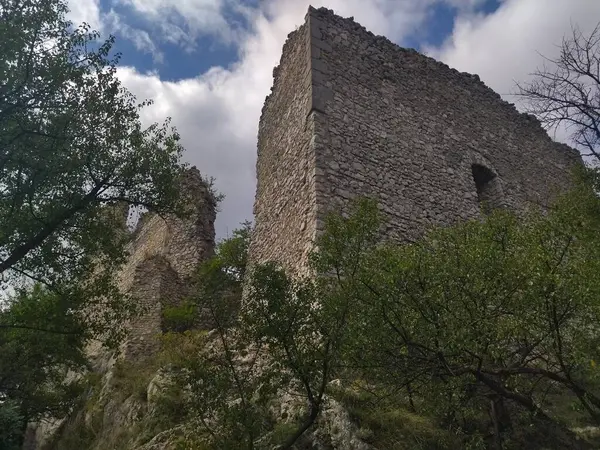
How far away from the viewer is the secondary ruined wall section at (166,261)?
42.7ft

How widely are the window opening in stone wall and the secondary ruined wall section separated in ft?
22.6

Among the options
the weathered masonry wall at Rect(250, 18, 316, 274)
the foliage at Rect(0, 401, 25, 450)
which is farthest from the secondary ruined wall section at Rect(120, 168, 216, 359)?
the foliage at Rect(0, 401, 25, 450)

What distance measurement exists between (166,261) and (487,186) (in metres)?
8.91

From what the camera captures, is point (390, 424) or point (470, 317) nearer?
point (470, 317)

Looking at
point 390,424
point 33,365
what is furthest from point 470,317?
point 33,365

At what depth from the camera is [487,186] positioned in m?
13.0

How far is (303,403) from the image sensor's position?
6.73m

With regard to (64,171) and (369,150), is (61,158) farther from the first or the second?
(369,150)

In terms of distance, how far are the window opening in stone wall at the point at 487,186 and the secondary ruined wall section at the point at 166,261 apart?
271 inches

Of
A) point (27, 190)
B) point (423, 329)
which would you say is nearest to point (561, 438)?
point (423, 329)

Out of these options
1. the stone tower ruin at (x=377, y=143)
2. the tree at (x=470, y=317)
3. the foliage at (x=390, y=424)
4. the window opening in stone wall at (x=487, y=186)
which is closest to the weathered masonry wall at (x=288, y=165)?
the stone tower ruin at (x=377, y=143)

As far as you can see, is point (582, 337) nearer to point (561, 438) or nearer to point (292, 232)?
point (561, 438)

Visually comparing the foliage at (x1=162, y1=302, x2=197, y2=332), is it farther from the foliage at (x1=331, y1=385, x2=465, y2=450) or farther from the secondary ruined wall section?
the foliage at (x1=331, y1=385, x2=465, y2=450)

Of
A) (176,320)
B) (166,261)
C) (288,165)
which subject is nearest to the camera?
(288,165)
